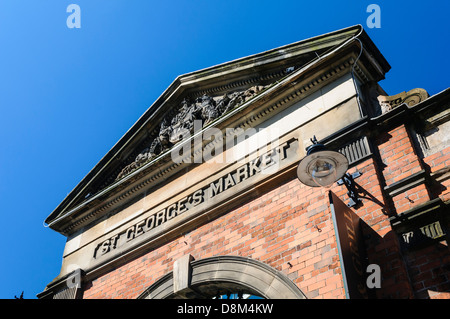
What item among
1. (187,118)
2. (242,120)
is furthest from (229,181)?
(187,118)

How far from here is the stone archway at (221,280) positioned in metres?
5.93

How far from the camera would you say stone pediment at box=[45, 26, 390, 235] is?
299 inches

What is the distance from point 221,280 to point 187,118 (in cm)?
432

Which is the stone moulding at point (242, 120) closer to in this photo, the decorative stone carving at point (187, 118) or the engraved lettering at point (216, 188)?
the decorative stone carving at point (187, 118)

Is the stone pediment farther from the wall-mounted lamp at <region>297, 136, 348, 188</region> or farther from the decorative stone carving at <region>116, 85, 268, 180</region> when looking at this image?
the wall-mounted lamp at <region>297, 136, 348, 188</region>

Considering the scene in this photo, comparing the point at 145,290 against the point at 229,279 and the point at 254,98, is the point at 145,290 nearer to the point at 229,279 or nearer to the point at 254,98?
the point at 229,279

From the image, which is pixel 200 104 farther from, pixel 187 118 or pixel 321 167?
pixel 321 167

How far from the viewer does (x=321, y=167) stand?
17.3 ft

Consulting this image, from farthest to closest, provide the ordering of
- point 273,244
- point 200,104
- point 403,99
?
point 200,104 < point 403,99 < point 273,244

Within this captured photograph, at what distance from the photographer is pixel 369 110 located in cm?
694

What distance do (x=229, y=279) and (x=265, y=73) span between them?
4.18 meters

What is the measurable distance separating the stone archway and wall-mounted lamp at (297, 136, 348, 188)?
1428 millimetres

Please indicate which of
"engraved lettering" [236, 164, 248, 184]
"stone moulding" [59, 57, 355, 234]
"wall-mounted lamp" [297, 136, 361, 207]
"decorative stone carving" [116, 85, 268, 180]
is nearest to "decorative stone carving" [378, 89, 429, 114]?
"stone moulding" [59, 57, 355, 234]

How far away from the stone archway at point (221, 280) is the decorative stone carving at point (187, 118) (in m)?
3.05
